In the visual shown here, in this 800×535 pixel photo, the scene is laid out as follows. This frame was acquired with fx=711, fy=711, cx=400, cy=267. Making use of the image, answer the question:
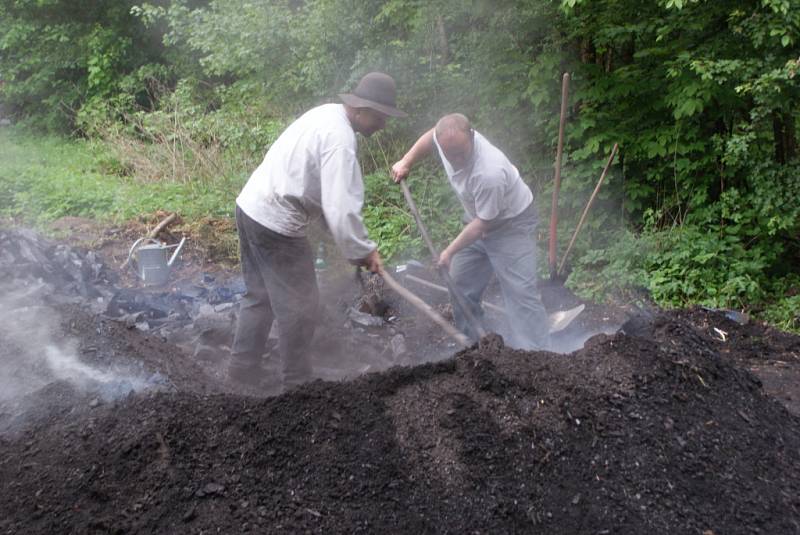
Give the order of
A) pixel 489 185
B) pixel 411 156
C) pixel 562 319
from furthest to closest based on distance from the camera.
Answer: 1. pixel 562 319
2. pixel 411 156
3. pixel 489 185

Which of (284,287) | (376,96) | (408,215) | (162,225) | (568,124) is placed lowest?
(408,215)

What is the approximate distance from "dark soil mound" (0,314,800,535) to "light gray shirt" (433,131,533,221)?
1.26 m

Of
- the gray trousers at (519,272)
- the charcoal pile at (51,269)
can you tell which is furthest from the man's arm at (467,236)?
the charcoal pile at (51,269)

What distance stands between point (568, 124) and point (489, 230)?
9.91ft

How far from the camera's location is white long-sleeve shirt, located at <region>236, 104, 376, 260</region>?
12.2ft

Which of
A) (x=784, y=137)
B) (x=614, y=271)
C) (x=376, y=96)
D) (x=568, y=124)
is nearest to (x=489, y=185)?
(x=376, y=96)

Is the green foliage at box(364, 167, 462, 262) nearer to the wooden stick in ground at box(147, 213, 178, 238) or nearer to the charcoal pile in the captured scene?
the wooden stick in ground at box(147, 213, 178, 238)

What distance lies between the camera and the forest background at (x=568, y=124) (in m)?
6.05

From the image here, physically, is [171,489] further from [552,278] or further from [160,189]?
[160,189]

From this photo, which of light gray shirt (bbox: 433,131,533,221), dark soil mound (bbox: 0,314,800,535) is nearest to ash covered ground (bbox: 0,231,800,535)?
dark soil mound (bbox: 0,314,800,535)

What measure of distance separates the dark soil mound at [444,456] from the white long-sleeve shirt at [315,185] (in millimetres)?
855

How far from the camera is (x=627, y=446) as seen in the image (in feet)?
9.75

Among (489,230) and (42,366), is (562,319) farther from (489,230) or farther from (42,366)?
(42,366)

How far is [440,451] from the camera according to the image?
116 inches
